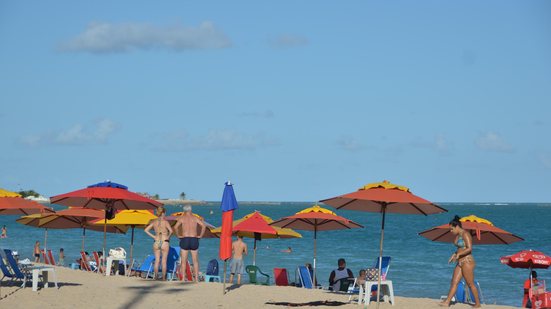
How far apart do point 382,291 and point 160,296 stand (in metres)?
3.68

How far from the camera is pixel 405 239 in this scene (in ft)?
246

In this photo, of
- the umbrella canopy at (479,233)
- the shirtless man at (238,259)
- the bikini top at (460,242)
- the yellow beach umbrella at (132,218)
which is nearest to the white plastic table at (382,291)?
the bikini top at (460,242)

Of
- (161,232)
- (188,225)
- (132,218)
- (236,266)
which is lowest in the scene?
(236,266)

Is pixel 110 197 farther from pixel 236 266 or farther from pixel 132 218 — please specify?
pixel 236 266

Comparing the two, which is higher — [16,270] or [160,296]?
[16,270]

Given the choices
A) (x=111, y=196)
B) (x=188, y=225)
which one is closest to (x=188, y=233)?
(x=188, y=225)

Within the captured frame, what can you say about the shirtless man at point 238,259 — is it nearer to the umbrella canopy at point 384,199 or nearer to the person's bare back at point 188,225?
the person's bare back at point 188,225

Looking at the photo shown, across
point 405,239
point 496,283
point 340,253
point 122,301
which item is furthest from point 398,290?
point 405,239

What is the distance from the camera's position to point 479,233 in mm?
16031

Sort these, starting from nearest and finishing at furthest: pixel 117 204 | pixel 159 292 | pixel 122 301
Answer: pixel 122 301 < pixel 159 292 < pixel 117 204

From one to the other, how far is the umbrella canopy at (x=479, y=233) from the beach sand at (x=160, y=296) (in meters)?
1.96

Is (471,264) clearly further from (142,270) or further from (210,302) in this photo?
(142,270)

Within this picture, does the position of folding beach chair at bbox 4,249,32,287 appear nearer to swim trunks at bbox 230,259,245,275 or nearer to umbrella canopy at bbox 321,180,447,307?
swim trunks at bbox 230,259,245,275

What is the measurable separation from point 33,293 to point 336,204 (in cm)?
→ 521
